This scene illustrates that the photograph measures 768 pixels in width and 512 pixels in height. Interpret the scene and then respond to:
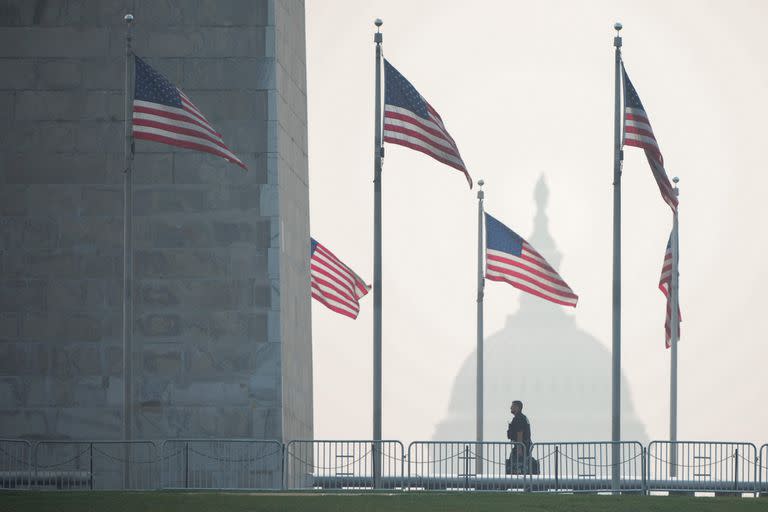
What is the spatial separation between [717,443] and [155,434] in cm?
942

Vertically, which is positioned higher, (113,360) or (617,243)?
(617,243)

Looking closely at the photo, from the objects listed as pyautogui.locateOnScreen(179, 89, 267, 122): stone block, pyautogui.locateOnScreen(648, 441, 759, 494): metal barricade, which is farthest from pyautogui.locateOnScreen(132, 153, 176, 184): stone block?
pyautogui.locateOnScreen(648, 441, 759, 494): metal barricade

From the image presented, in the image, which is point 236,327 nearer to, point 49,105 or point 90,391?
point 90,391

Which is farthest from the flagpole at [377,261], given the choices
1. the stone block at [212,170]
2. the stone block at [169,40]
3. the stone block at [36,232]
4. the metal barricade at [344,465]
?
the stone block at [36,232]

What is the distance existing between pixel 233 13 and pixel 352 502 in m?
12.0

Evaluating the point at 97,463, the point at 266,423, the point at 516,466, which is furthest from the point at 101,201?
the point at 516,466

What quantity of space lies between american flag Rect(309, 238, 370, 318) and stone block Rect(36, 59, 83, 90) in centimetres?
741

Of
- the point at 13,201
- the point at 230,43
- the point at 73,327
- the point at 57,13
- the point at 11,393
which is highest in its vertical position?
the point at 57,13

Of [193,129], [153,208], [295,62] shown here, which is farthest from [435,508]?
[295,62]

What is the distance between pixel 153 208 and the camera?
41.8 m

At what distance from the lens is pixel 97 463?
133 feet

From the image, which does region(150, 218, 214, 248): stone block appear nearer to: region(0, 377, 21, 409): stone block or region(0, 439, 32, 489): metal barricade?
region(0, 377, 21, 409): stone block

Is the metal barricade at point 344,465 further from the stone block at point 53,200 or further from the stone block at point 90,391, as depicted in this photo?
the stone block at point 53,200

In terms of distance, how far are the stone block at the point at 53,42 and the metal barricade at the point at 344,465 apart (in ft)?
25.2
